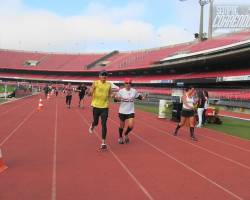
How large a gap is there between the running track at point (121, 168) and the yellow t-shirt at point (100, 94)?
1.07 metres

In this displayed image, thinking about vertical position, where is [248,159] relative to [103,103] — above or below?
below

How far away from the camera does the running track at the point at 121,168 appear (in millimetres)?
6797

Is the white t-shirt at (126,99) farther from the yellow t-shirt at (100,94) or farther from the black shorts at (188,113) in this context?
the black shorts at (188,113)

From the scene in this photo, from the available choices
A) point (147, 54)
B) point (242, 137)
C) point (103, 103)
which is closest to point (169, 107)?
point (242, 137)

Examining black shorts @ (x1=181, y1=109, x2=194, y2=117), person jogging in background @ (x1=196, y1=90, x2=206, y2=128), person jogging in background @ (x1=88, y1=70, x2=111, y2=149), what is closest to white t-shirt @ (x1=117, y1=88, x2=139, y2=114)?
person jogging in background @ (x1=88, y1=70, x2=111, y2=149)

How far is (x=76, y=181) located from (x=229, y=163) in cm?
386

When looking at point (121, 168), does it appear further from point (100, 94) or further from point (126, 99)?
point (126, 99)

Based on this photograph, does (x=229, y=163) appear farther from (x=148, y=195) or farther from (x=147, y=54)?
(x=147, y=54)

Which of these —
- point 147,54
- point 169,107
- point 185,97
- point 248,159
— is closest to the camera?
point 248,159

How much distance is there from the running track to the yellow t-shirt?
3.53 feet

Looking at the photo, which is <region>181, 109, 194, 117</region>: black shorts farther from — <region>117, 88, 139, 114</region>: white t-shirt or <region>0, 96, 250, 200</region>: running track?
<region>117, 88, 139, 114</region>: white t-shirt

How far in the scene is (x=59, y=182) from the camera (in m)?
7.25

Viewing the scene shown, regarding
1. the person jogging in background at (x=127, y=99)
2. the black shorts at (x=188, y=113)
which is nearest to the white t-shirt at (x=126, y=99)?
the person jogging in background at (x=127, y=99)

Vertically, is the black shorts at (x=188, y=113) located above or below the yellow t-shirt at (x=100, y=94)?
below
